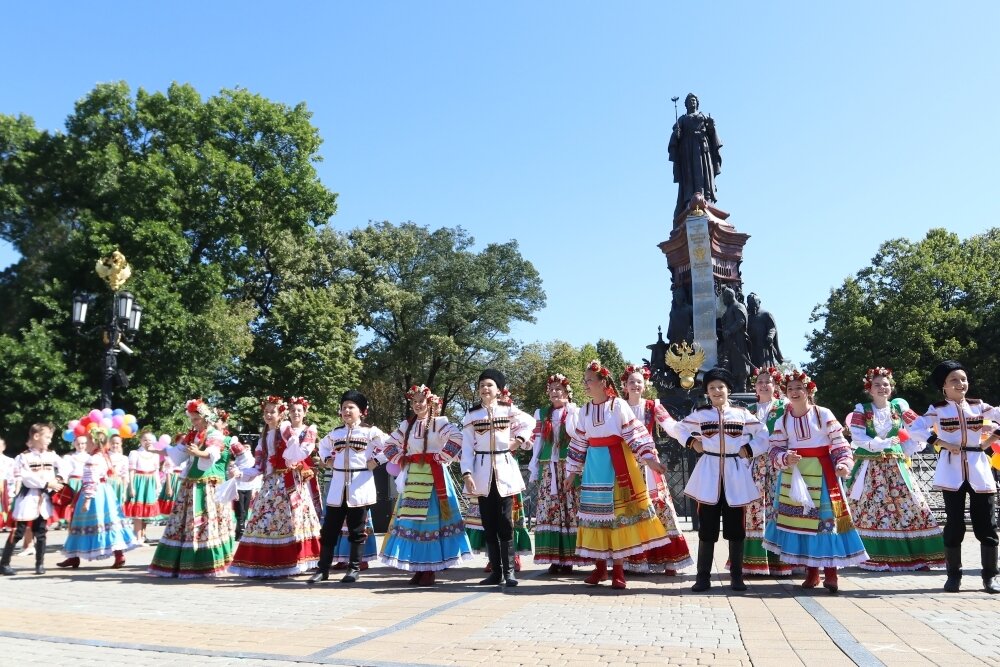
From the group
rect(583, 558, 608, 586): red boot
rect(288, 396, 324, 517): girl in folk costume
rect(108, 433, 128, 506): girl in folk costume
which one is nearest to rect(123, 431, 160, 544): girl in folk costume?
rect(108, 433, 128, 506): girl in folk costume

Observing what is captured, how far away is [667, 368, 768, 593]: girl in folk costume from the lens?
7426mm

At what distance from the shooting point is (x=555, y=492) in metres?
9.27

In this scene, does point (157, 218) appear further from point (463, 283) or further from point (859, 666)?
point (859, 666)

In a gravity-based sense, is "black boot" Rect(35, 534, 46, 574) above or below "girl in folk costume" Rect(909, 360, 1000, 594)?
below

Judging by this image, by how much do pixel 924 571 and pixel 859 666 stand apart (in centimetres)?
517

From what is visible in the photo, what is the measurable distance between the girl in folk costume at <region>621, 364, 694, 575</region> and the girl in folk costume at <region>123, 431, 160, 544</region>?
1016 centimetres

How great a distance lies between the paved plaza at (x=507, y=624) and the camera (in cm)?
485

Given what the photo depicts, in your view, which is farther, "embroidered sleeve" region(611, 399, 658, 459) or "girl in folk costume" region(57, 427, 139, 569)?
"girl in folk costume" region(57, 427, 139, 569)

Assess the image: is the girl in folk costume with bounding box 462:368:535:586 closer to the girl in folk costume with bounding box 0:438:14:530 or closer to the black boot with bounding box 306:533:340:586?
the black boot with bounding box 306:533:340:586

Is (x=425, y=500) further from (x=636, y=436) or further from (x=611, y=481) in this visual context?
(x=636, y=436)

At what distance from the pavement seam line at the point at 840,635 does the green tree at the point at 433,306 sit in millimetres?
34801

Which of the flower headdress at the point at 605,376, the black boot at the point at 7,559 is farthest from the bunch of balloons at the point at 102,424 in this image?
the flower headdress at the point at 605,376

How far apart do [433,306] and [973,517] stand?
1486 inches

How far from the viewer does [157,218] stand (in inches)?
985
